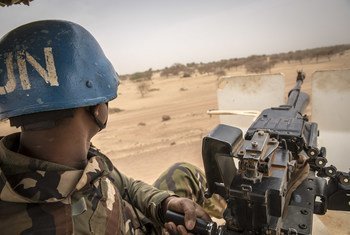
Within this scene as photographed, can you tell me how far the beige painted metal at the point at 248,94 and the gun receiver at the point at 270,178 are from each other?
2.84 metres

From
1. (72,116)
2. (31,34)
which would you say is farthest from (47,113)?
(31,34)

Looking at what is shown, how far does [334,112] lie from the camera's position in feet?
15.0

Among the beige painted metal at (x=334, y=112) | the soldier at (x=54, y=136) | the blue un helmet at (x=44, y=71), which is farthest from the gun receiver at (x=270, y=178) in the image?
the beige painted metal at (x=334, y=112)

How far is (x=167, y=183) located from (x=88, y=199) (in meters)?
1.17

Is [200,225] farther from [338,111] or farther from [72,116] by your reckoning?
[338,111]

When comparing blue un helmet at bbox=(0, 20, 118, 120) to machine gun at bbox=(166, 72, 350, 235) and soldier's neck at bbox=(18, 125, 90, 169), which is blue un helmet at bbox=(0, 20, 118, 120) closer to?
soldier's neck at bbox=(18, 125, 90, 169)

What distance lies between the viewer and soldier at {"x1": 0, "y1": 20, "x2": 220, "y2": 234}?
4.77 feet

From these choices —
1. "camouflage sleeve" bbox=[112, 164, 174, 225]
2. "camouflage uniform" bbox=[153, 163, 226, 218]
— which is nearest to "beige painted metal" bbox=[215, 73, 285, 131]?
"camouflage uniform" bbox=[153, 163, 226, 218]

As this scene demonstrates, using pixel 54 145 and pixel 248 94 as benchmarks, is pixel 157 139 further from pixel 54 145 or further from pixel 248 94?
pixel 54 145

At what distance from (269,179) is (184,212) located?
32.5 inches

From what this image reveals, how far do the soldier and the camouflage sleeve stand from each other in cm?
40

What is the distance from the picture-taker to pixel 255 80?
5.28 metres

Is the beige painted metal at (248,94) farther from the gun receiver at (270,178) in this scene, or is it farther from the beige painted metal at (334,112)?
the gun receiver at (270,178)

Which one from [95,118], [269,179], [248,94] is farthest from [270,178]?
[248,94]
